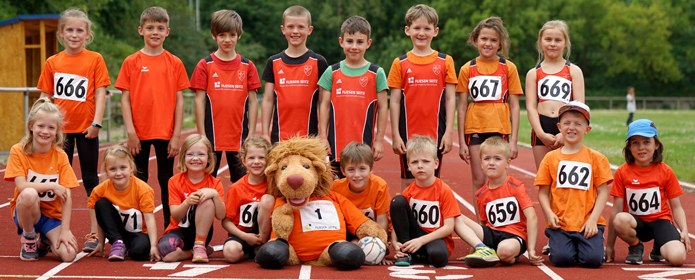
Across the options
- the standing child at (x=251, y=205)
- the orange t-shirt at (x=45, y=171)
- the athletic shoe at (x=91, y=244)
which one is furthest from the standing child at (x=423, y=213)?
the orange t-shirt at (x=45, y=171)

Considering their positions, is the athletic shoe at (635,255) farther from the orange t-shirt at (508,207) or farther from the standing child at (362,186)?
the standing child at (362,186)

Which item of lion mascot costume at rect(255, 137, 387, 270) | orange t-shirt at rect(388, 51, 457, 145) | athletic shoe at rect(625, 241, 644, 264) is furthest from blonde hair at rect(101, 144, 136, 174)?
athletic shoe at rect(625, 241, 644, 264)

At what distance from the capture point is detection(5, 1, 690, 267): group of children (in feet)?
15.7

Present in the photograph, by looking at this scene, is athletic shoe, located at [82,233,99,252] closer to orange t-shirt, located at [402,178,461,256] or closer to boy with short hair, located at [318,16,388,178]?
boy with short hair, located at [318,16,388,178]

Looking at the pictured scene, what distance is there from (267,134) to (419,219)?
4.83 ft

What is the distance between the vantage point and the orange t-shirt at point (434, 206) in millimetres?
4848

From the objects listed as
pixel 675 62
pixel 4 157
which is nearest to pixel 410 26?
pixel 4 157

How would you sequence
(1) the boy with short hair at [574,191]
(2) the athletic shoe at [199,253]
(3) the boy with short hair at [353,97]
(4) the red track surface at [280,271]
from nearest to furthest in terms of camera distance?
(4) the red track surface at [280,271] < (2) the athletic shoe at [199,253] < (1) the boy with short hair at [574,191] < (3) the boy with short hair at [353,97]

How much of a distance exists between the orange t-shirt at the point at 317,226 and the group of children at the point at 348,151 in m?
0.21

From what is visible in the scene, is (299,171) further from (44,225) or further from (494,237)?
(44,225)

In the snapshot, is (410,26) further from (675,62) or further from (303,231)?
(675,62)

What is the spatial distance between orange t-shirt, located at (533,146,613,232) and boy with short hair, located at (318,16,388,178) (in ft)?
4.64

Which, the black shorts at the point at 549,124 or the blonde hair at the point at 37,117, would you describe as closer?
the blonde hair at the point at 37,117

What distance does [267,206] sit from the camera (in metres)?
4.75
